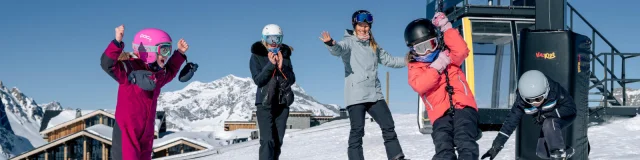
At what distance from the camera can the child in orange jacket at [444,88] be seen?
20.6 feet

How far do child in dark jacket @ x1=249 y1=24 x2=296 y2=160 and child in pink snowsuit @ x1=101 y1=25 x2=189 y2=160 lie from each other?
1.29 metres

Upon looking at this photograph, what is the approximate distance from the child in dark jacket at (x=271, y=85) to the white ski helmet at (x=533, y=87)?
2.39 m

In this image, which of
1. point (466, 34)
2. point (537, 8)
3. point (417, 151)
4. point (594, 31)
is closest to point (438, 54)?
Result: point (537, 8)

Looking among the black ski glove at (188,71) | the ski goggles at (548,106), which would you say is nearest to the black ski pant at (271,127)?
the black ski glove at (188,71)

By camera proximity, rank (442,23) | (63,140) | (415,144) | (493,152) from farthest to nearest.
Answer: (63,140) → (415,144) → (493,152) → (442,23)

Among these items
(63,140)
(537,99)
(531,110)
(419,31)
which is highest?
(419,31)

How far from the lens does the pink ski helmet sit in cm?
625

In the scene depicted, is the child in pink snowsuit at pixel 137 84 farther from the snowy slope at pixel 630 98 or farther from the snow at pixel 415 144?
the snowy slope at pixel 630 98

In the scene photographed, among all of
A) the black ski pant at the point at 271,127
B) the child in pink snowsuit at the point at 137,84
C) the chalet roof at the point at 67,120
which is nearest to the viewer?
the child in pink snowsuit at the point at 137,84

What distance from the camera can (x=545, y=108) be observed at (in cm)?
750

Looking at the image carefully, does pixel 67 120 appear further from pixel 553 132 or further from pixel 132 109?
pixel 553 132

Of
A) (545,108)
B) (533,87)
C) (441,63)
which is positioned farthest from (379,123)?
(545,108)

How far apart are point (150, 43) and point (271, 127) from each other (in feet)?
5.81

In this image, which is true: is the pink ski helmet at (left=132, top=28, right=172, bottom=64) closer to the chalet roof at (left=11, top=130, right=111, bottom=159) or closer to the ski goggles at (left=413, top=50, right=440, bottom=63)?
the ski goggles at (left=413, top=50, right=440, bottom=63)
